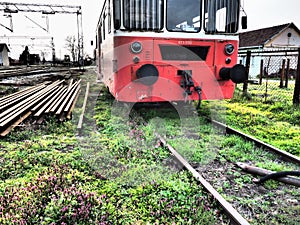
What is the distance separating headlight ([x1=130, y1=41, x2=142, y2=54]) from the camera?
17.7 feet

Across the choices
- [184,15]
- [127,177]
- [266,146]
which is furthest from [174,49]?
[127,177]

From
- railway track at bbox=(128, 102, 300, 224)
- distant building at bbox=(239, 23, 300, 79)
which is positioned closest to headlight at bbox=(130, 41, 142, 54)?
railway track at bbox=(128, 102, 300, 224)

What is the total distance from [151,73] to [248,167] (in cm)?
276

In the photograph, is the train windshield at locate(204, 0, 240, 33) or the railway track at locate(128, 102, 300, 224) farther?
the train windshield at locate(204, 0, 240, 33)

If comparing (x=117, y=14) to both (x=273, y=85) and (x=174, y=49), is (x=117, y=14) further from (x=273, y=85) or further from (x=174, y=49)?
(x=273, y=85)

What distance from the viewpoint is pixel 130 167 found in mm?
3650

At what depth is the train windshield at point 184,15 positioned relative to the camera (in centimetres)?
572

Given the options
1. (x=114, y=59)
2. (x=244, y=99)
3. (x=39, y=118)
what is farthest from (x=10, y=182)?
(x=244, y=99)

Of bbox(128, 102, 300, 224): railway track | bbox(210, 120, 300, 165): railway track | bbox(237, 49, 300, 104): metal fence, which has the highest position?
bbox(237, 49, 300, 104): metal fence

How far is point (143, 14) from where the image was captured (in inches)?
219

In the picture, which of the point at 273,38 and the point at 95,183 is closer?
the point at 95,183

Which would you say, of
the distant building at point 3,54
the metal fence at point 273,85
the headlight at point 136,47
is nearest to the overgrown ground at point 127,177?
the headlight at point 136,47

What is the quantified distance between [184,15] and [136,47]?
144 cm

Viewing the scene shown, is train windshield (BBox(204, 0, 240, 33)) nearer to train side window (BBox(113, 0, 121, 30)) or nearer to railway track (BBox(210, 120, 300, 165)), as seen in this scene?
train side window (BBox(113, 0, 121, 30))
